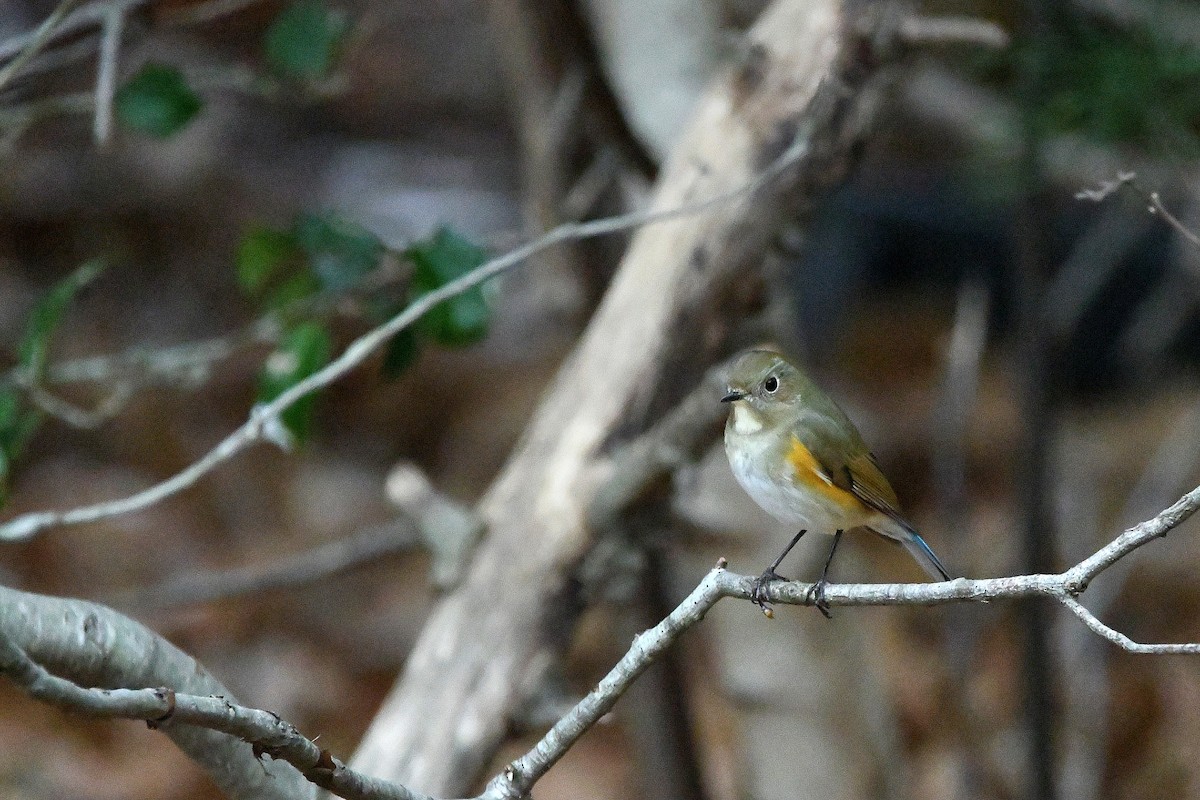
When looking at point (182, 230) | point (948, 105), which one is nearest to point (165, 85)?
point (948, 105)

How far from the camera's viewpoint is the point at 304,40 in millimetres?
3141

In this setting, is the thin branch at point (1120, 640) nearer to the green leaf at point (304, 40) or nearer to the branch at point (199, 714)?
the branch at point (199, 714)

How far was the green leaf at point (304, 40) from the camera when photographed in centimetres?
312

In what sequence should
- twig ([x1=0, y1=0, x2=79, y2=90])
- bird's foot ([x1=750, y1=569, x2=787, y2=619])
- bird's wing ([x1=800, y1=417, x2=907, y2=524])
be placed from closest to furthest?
bird's foot ([x1=750, y1=569, x2=787, y2=619]), twig ([x1=0, y1=0, x2=79, y2=90]), bird's wing ([x1=800, y1=417, x2=907, y2=524])

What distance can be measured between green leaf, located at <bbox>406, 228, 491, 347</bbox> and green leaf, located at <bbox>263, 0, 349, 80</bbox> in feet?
1.71

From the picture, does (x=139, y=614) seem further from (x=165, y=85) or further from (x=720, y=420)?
(x=720, y=420)

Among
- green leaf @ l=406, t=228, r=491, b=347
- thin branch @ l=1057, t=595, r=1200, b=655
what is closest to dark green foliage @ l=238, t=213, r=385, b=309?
green leaf @ l=406, t=228, r=491, b=347

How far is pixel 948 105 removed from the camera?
14.7 ft

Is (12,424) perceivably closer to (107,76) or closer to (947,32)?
(107,76)

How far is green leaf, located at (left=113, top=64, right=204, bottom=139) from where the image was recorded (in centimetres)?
305

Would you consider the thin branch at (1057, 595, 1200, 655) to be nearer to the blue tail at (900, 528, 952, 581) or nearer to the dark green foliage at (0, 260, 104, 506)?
the blue tail at (900, 528, 952, 581)

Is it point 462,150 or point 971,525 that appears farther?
point 462,150

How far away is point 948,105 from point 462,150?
3.56 m

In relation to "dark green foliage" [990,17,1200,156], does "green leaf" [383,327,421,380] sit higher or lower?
higher
